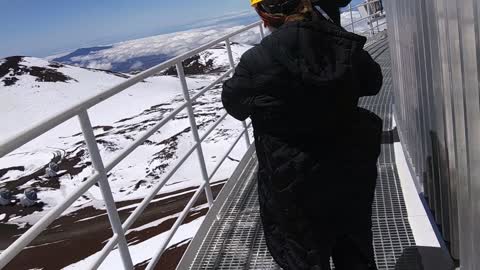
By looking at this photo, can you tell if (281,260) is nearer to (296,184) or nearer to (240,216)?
(296,184)

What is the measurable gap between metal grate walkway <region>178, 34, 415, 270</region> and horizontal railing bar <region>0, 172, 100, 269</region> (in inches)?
25.8

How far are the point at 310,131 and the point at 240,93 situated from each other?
0.16 m

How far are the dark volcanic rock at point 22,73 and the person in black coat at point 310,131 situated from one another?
2072 centimetres

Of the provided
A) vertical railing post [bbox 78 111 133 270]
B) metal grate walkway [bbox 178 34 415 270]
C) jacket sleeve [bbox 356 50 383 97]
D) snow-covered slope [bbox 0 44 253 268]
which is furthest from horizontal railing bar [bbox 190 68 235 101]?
snow-covered slope [bbox 0 44 253 268]

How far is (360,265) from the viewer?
1085 millimetres

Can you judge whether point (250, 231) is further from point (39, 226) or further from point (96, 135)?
point (96, 135)

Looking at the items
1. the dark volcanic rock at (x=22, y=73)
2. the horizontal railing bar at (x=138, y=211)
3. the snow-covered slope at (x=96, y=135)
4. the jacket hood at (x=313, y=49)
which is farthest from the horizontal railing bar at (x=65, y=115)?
the dark volcanic rock at (x=22, y=73)

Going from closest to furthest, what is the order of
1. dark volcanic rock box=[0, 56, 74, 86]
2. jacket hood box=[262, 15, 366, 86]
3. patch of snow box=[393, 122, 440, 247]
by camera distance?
jacket hood box=[262, 15, 366, 86], patch of snow box=[393, 122, 440, 247], dark volcanic rock box=[0, 56, 74, 86]

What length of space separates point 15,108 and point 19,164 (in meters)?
3.95

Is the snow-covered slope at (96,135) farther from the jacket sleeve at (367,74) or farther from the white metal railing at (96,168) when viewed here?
the jacket sleeve at (367,74)

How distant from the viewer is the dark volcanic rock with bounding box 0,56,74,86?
19.8 meters

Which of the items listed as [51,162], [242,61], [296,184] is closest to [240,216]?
[296,184]

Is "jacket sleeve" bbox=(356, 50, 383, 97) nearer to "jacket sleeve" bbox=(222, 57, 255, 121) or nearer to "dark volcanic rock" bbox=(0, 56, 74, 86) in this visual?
"jacket sleeve" bbox=(222, 57, 255, 121)

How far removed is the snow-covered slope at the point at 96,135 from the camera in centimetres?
1109
